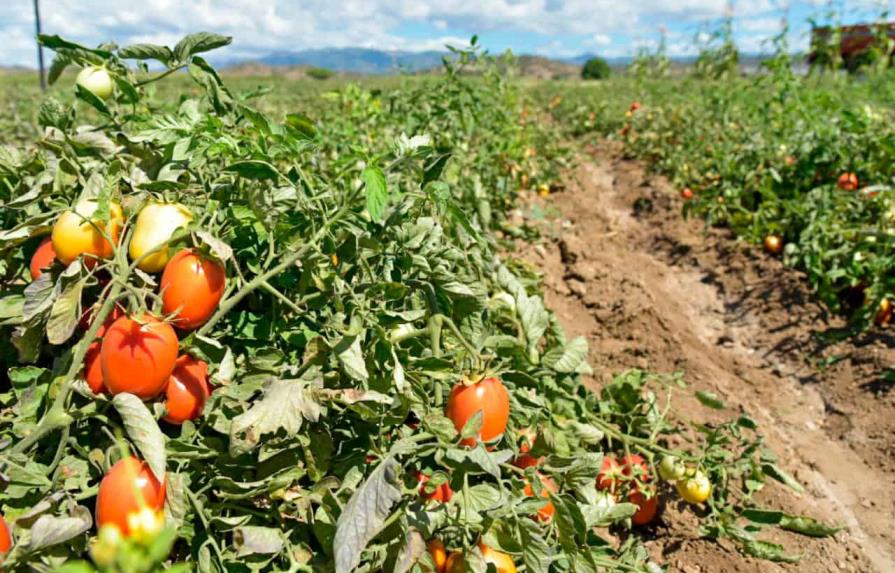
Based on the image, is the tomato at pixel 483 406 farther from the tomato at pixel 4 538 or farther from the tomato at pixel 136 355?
the tomato at pixel 4 538

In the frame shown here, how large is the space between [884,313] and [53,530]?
3.54 meters

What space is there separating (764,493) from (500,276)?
1192 millimetres

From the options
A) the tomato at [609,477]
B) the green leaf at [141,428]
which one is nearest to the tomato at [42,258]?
the green leaf at [141,428]

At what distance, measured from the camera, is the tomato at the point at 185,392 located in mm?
1183

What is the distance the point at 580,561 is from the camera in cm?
125

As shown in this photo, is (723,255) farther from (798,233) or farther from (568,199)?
(568,199)

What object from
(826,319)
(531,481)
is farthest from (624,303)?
(531,481)

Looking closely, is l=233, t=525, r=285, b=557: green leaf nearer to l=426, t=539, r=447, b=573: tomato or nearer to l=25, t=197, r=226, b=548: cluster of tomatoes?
l=25, t=197, r=226, b=548: cluster of tomatoes

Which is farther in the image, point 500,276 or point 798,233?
point 798,233

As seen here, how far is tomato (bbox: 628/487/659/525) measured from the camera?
1944 millimetres

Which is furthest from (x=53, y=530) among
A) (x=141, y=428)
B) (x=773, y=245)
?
(x=773, y=245)

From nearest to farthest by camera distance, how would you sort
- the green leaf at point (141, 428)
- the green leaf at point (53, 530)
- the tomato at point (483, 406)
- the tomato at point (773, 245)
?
the green leaf at point (53, 530), the green leaf at point (141, 428), the tomato at point (483, 406), the tomato at point (773, 245)

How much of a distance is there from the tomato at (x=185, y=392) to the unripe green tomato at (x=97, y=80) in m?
0.70

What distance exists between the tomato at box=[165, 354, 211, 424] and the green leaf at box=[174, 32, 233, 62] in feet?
2.25
